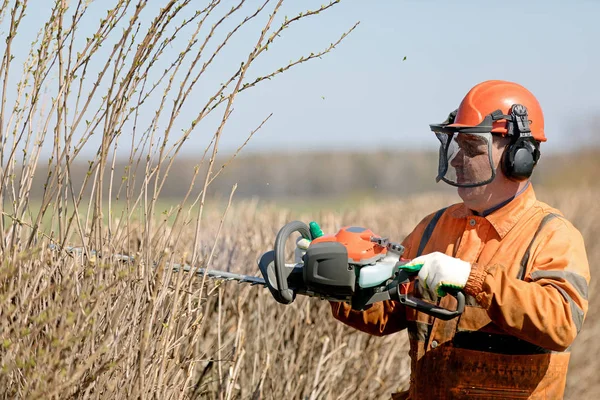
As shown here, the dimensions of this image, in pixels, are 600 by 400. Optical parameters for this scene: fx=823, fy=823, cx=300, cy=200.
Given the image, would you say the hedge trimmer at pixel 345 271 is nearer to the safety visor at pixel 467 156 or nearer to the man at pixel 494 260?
the man at pixel 494 260

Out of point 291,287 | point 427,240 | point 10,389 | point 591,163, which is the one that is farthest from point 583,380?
point 591,163

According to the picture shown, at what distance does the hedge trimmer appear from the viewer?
9.00 ft

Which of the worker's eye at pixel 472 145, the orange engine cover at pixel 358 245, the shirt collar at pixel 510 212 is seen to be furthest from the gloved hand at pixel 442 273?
the worker's eye at pixel 472 145

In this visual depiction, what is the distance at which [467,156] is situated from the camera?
3.21 m

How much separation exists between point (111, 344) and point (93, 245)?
45 centimetres

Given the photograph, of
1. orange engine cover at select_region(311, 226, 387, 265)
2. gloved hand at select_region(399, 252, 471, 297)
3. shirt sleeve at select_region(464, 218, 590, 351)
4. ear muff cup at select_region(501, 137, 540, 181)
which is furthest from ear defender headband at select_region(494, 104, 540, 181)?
orange engine cover at select_region(311, 226, 387, 265)

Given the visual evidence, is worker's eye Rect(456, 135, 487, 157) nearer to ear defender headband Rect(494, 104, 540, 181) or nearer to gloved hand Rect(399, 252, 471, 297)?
ear defender headband Rect(494, 104, 540, 181)

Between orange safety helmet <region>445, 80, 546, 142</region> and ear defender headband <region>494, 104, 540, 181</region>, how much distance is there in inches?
1.0

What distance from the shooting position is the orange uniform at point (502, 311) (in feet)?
9.13

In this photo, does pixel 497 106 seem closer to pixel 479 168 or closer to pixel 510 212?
pixel 479 168

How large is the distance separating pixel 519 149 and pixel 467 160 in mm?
203

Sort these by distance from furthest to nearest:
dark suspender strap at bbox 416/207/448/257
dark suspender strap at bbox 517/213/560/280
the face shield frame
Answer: dark suspender strap at bbox 416/207/448/257
the face shield frame
dark suspender strap at bbox 517/213/560/280

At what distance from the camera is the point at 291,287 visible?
2916mm

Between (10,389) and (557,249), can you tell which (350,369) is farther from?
(10,389)
